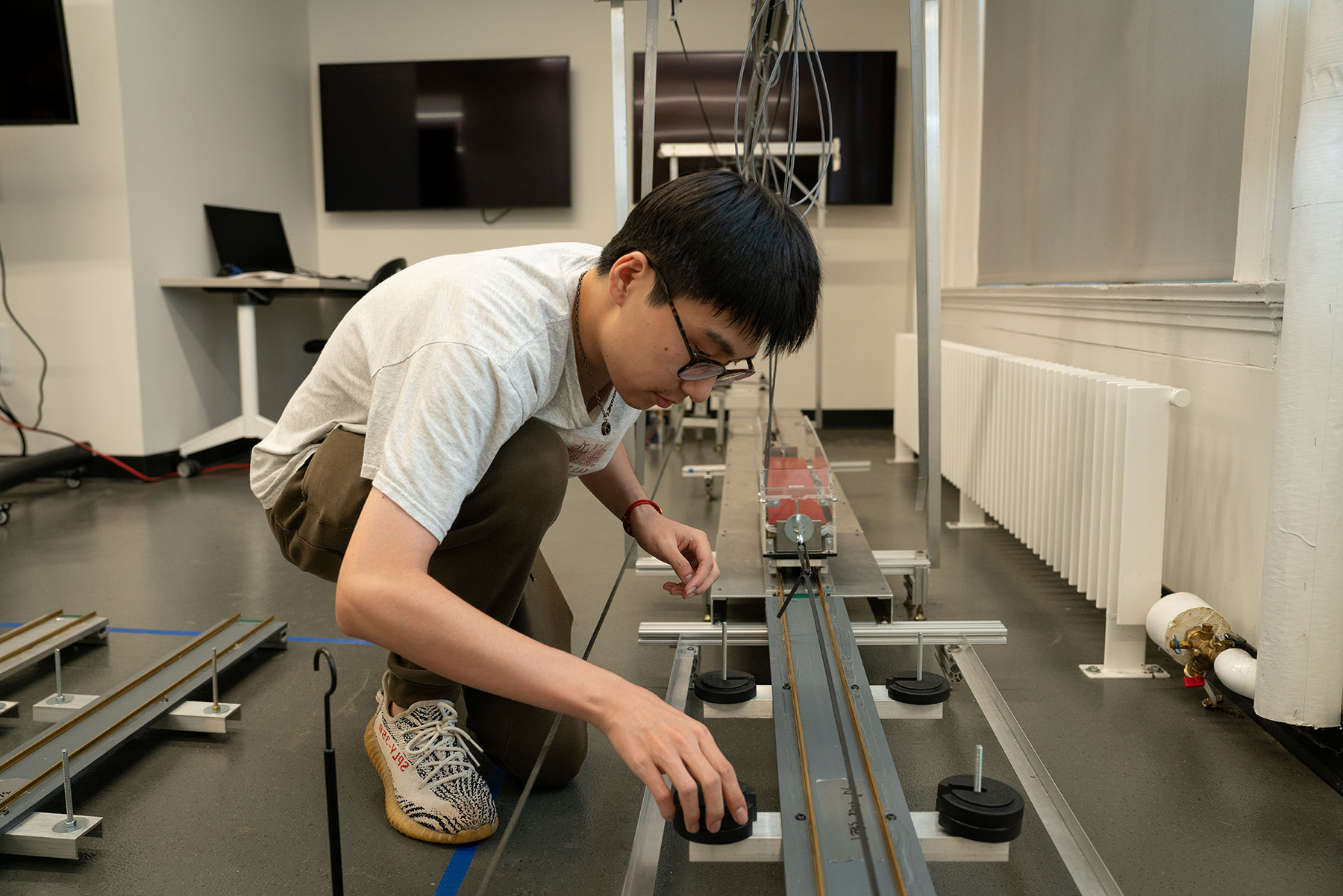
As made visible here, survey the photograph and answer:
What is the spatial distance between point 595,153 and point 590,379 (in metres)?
4.71

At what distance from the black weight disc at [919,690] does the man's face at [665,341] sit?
567 mm

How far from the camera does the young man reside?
773mm

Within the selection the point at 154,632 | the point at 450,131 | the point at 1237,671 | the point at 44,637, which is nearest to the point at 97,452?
the point at 154,632

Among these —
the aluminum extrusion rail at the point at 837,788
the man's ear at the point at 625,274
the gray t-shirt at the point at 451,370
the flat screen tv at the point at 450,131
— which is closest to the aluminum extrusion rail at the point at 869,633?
the aluminum extrusion rail at the point at 837,788

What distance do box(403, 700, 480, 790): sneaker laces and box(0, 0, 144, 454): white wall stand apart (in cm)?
330

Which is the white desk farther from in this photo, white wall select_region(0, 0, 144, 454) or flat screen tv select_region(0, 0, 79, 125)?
flat screen tv select_region(0, 0, 79, 125)

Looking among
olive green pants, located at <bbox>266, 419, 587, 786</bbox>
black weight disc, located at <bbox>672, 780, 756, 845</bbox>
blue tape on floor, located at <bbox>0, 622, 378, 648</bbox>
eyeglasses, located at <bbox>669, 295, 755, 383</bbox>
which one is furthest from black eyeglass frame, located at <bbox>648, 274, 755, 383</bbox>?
blue tape on floor, located at <bbox>0, 622, 378, 648</bbox>

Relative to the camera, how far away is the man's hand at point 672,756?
720 mm

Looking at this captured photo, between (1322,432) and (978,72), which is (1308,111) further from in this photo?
(978,72)

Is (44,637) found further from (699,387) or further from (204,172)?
(204,172)

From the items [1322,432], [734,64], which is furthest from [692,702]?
[734,64]

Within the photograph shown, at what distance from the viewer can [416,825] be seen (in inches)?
48.0

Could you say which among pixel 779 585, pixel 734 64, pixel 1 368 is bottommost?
pixel 779 585

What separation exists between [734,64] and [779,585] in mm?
4235
